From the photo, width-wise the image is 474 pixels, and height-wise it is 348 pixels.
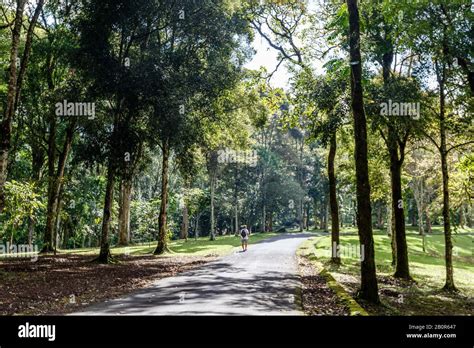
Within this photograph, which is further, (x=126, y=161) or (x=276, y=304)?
(x=126, y=161)

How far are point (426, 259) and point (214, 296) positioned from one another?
86.8 feet

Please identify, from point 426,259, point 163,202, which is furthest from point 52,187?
point 426,259

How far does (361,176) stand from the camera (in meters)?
11.1

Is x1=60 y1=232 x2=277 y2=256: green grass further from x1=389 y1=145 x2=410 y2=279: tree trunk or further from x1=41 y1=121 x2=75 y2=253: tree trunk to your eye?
x1=389 y1=145 x2=410 y2=279: tree trunk

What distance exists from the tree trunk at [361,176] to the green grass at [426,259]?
25.2 feet

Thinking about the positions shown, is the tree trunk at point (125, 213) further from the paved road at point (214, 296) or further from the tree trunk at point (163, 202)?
the paved road at point (214, 296)

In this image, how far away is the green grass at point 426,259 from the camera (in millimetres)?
20653

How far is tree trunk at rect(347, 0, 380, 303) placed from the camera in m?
10.8

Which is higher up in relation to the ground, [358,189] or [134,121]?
[134,121]

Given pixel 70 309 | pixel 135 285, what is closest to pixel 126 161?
pixel 135 285

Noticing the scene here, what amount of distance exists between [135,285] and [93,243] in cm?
5903

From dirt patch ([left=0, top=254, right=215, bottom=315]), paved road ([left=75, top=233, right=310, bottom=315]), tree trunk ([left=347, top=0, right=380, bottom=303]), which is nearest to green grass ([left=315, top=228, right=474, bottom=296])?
paved road ([left=75, top=233, right=310, bottom=315])
